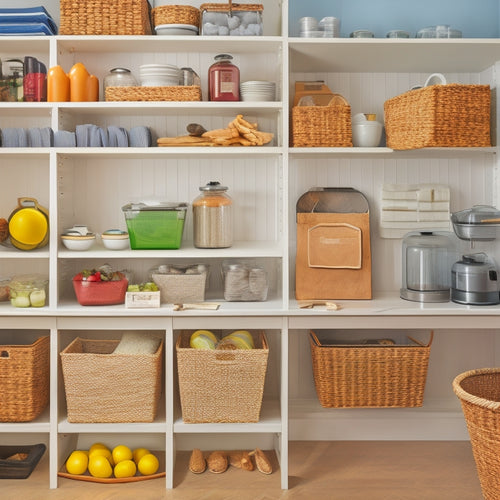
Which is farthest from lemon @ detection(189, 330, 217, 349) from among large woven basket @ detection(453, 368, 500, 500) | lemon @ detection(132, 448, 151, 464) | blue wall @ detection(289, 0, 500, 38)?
blue wall @ detection(289, 0, 500, 38)

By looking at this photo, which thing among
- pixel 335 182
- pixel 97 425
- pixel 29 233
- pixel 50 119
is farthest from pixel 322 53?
pixel 97 425

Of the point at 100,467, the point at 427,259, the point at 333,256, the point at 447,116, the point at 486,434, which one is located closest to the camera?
the point at 486,434

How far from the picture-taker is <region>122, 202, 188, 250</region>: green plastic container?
2939 mm

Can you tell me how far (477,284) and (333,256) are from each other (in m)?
0.71

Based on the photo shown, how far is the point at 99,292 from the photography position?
2.89 m

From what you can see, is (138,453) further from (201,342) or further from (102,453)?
(201,342)

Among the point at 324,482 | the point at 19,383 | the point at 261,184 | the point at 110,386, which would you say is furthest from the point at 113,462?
the point at 261,184

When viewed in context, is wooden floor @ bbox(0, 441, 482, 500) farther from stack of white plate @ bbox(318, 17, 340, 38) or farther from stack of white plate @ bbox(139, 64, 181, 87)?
stack of white plate @ bbox(318, 17, 340, 38)

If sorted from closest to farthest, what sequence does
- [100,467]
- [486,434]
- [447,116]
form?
[486,434], [447,116], [100,467]

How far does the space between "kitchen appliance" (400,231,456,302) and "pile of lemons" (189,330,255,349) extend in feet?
2.81

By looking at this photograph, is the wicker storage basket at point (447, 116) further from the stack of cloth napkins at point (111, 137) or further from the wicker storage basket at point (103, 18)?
the wicker storage basket at point (103, 18)

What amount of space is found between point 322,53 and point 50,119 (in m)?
1.48

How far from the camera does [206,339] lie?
2883mm

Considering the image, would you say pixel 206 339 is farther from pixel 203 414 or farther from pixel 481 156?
pixel 481 156
